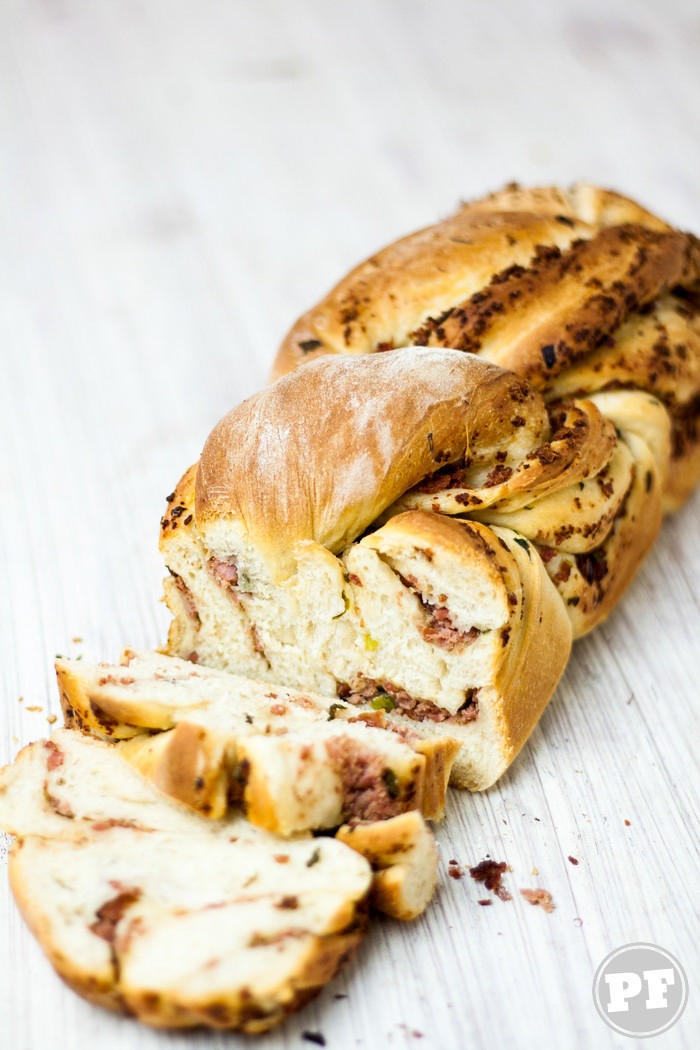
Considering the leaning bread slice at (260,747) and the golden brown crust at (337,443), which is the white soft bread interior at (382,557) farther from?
the leaning bread slice at (260,747)

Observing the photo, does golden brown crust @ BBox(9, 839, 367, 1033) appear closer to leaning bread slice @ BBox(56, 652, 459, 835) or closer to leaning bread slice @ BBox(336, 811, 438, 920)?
leaning bread slice @ BBox(336, 811, 438, 920)

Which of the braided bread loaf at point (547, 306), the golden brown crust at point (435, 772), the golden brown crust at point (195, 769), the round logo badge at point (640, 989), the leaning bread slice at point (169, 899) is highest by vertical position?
the braided bread loaf at point (547, 306)

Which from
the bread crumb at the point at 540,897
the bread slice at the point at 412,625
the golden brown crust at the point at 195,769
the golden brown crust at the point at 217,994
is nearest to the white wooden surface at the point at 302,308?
the bread crumb at the point at 540,897

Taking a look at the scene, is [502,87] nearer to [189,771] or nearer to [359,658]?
[359,658]

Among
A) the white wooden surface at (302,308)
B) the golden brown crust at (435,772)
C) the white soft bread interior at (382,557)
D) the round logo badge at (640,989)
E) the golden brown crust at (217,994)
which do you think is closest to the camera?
the golden brown crust at (217,994)

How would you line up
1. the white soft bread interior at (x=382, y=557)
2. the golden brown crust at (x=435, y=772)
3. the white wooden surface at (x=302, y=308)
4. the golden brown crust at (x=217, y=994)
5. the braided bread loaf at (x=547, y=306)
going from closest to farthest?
1. the golden brown crust at (x=217, y=994)
2. the white wooden surface at (x=302, y=308)
3. the golden brown crust at (x=435, y=772)
4. the white soft bread interior at (x=382, y=557)
5. the braided bread loaf at (x=547, y=306)

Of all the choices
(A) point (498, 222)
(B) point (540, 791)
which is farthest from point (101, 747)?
(A) point (498, 222)

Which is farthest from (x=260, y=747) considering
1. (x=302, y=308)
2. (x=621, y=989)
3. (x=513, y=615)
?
(x=302, y=308)
